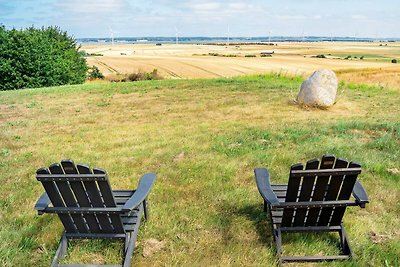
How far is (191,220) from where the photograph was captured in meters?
4.69

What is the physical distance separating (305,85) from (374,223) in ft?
32.4

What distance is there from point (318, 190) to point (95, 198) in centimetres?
237

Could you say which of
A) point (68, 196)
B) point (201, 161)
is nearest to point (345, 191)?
point (68, 196)

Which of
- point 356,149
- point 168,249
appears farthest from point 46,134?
point 356,149

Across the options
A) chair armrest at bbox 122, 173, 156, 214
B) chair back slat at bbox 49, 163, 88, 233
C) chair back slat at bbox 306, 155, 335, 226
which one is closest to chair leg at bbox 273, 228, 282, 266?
chair back slat at bbox 306, 155, 335, 226

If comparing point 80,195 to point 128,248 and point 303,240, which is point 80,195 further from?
point 303,240

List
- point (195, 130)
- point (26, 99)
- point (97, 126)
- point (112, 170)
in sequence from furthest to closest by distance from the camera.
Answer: point (26, 99)
point (97, 126)
point (195, 130)
point (112, 170)

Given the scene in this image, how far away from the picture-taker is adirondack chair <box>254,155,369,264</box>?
3.40 m

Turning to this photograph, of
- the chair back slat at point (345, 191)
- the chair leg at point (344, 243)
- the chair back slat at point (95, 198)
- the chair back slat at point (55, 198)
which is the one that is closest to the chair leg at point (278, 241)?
the chair back slat at point (345, 191)

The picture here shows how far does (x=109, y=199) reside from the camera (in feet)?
11.4

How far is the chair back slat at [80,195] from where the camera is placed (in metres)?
3.27

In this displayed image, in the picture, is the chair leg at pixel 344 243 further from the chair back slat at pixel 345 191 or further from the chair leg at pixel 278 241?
the chair leg at pixel 278 241

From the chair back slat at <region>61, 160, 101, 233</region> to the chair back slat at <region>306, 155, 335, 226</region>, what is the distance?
2.41 m

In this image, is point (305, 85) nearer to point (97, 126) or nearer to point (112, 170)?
point (97, 126)
